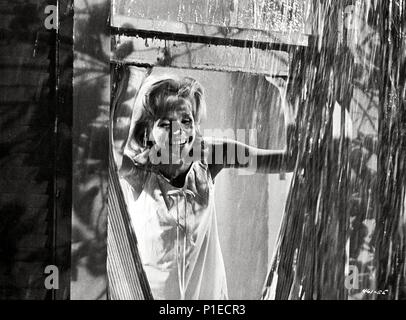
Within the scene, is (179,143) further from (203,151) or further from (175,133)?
(203,151)

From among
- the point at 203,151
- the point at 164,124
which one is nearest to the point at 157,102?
the point at 164,124

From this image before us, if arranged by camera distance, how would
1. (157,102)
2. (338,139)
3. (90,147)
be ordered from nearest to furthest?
(90,147) < (157,102) < (338,139)

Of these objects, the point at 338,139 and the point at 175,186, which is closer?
the point at 175,186

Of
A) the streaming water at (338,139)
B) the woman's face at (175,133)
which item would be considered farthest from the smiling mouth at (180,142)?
the streaming water at (338,139)

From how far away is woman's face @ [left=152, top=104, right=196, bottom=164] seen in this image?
5.40 metres

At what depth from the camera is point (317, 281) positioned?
5918 millimetres

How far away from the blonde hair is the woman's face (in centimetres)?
3

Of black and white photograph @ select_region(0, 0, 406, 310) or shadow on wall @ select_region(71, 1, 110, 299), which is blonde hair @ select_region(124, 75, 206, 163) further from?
shadow on wall @ select_region(71, 1, 110, 299)

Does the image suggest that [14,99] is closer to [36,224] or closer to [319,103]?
[36,224]

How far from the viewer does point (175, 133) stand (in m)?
5.44

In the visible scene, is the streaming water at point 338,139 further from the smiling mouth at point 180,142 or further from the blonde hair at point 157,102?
the smiling mouth at point 180,142

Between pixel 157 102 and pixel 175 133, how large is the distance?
253 millimetres

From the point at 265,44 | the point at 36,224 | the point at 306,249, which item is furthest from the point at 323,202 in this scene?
the point at 36,224

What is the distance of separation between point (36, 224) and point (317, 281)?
2.21 metres
